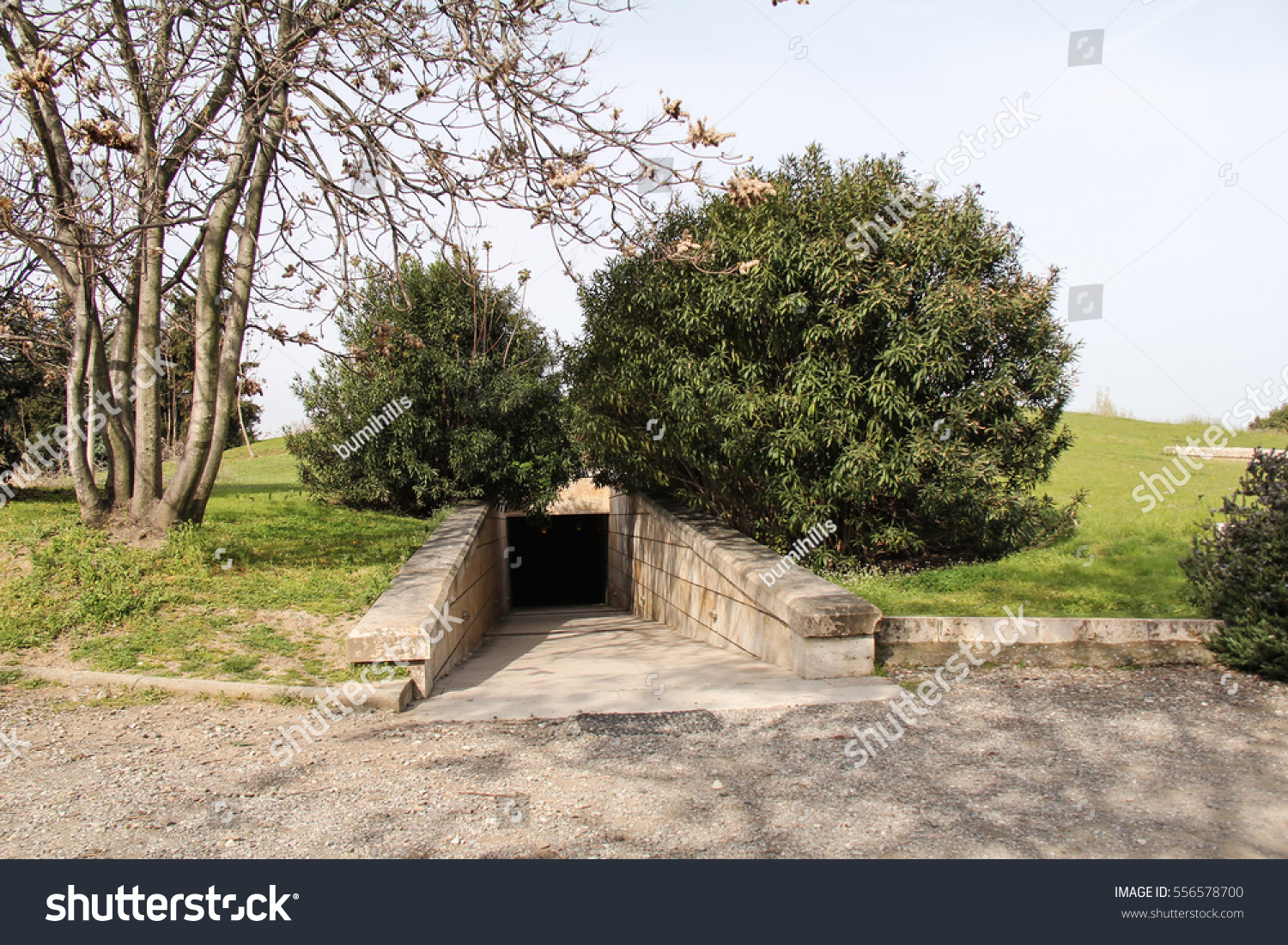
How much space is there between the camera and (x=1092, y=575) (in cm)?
787

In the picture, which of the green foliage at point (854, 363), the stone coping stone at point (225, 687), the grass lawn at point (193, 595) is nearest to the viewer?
the stone coping stone at point (225, 687)

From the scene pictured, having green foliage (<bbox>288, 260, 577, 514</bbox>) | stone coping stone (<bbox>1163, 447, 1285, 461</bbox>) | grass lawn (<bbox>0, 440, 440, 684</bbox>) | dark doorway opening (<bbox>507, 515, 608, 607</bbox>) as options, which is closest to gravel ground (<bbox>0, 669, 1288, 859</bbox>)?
grass lawn (<bbox>0, 440, 440, 684</bbox>)

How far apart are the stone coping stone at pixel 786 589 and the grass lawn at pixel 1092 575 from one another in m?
0.99

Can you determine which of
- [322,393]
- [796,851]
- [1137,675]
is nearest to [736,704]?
[796,851]

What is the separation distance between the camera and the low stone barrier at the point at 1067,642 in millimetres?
5730

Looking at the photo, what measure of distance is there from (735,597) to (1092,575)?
3451 mm

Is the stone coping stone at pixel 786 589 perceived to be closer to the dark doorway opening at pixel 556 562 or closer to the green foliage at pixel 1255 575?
the green foliage at pixel 1255 575

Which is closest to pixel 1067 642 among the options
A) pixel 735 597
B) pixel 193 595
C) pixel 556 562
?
pixel 735 597

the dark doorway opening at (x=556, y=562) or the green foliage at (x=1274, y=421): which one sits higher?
the green foliage at (x=1274, y=421)

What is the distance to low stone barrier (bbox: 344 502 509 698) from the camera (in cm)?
548

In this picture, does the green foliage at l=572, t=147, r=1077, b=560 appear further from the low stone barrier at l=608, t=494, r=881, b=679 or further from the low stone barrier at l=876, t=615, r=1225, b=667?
the low stone barrier at l=876, t=615, r=1225, b=667

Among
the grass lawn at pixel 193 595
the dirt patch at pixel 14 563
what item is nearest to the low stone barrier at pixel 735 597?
the grass lawn at pixel 193 595

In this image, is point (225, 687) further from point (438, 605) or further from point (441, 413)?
point (441, 413)
